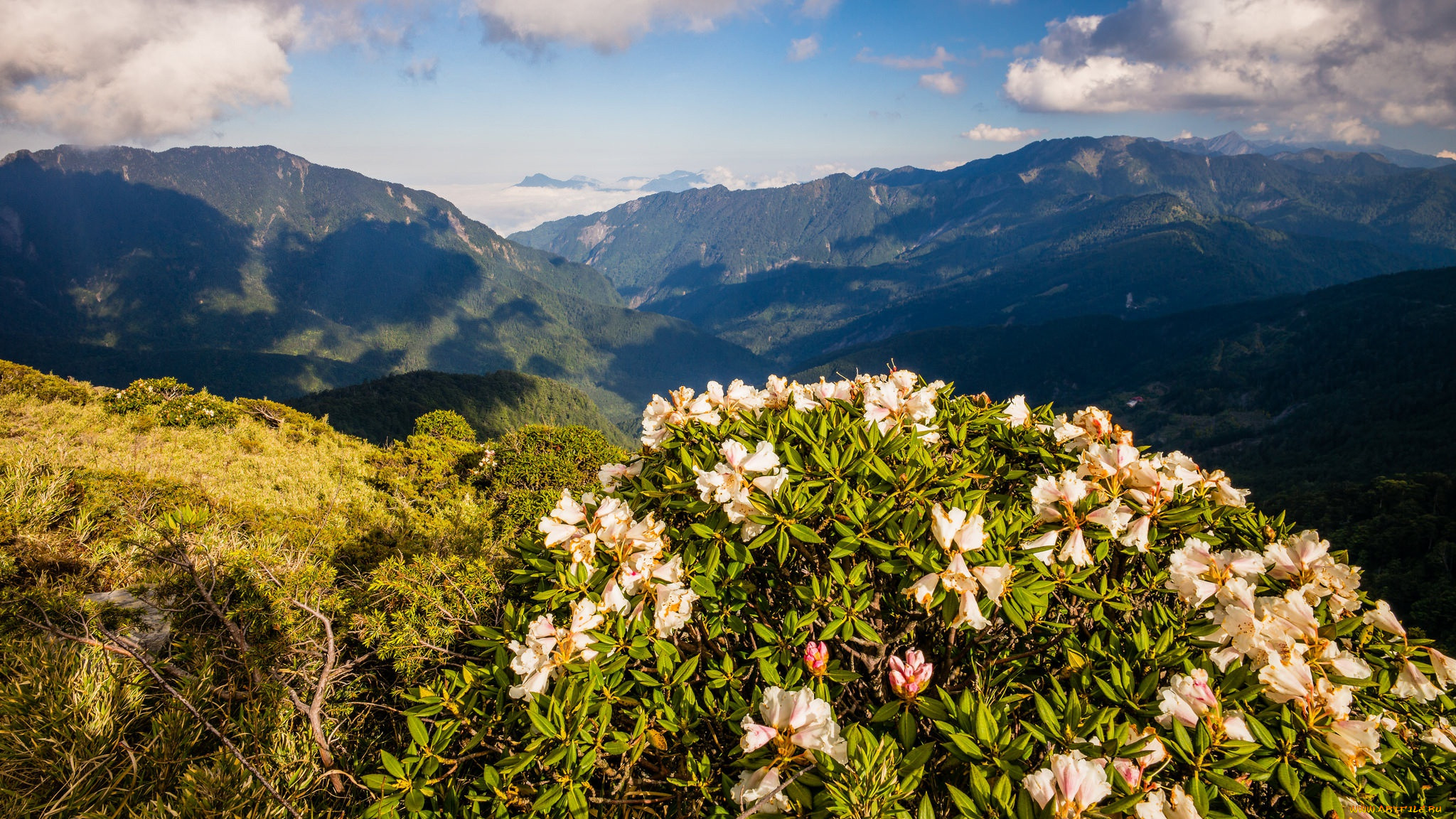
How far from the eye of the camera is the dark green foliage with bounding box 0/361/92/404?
11438 millimetres

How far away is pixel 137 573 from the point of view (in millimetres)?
4207

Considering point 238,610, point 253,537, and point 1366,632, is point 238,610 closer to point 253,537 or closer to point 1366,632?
point 253,537

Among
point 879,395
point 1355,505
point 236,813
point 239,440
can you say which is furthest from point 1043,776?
point 1355,505

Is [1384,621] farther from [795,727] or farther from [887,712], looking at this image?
[795,727]

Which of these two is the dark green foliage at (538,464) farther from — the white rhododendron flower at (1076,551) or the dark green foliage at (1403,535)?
the dark green foliage at (1403,535)

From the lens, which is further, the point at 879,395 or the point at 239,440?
the point at 239,440

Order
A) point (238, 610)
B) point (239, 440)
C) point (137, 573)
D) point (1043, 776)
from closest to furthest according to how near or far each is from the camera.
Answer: point (1043, 776)
point (238, 610)
point (137, 573)
point (239, 440)

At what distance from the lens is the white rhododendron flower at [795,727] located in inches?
58.9

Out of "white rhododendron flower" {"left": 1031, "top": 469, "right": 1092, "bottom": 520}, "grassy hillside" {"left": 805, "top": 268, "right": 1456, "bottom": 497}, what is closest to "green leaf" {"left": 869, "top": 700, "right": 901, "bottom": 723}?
"white rhododendron flower" {"left": 1031, "top": 469, "right": 1092, "bottom": 520}

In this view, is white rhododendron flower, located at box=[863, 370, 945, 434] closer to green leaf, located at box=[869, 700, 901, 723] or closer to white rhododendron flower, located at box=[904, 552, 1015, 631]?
white rhododendron flower, located at box=[904, 552, 1015, 631]

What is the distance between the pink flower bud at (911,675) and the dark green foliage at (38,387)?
54.0ft

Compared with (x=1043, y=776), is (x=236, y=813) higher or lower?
lower

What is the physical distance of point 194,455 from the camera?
9.24 meters

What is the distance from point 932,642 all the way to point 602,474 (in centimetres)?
148
